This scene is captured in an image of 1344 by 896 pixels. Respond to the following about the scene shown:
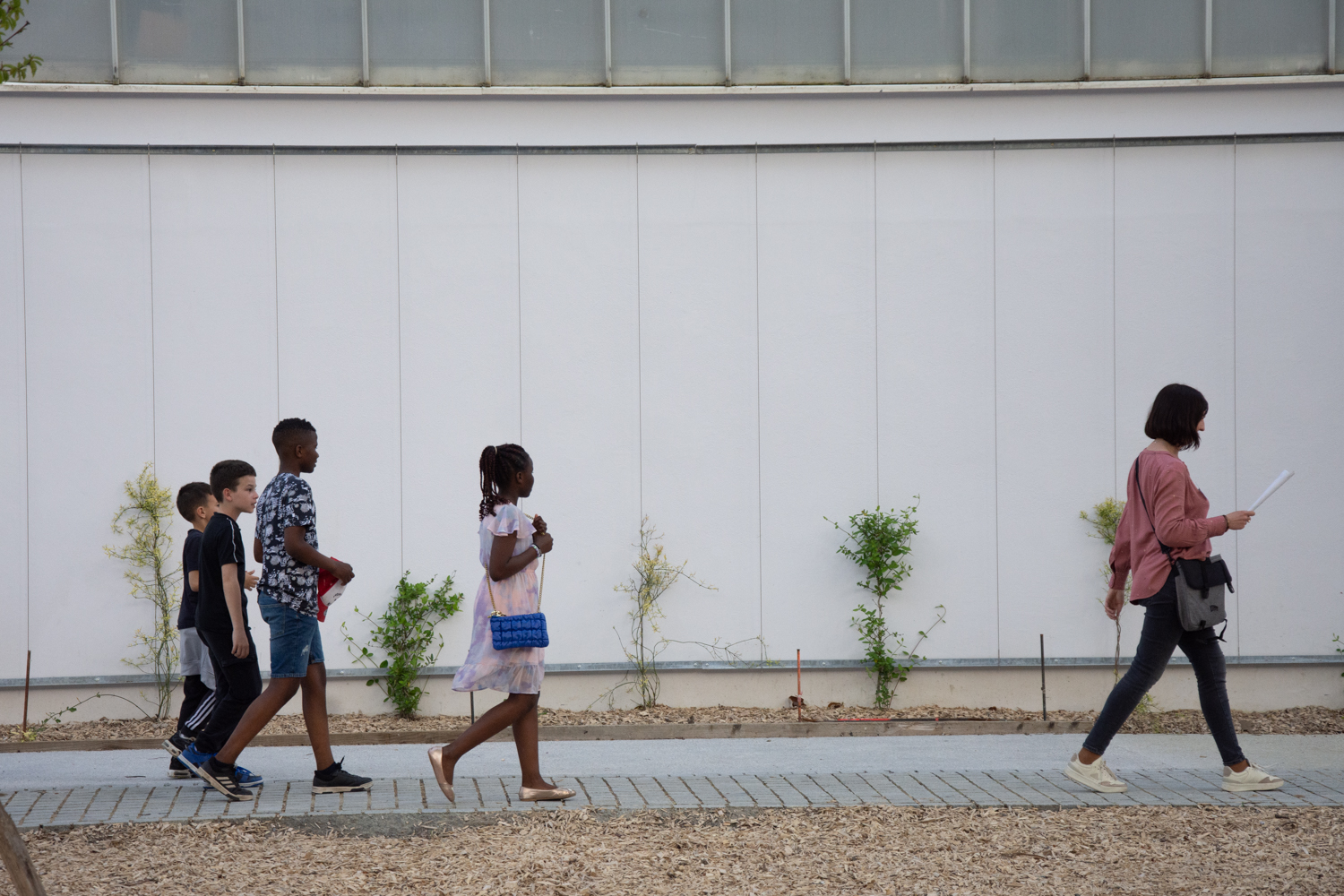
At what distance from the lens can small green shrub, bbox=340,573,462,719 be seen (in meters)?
8.33

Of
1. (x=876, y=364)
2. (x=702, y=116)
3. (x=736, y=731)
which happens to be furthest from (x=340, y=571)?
(x=702, y=116)

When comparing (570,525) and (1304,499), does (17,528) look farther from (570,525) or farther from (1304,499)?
(1304,499)

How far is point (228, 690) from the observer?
5504 mm

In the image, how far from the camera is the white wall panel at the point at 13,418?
26.9 ft

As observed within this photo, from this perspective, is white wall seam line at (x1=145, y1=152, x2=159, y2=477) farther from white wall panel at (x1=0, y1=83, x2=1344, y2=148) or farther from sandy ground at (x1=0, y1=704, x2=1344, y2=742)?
sandy ground at (x1=0, y1=704, x2=1344, y2=742)

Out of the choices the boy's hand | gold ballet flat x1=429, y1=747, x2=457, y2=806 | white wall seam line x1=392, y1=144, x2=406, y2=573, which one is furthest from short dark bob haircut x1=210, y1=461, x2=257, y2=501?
white wall seam line x1=392, y1=144, x2=406, y2=573

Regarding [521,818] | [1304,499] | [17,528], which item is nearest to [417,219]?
[17,528]

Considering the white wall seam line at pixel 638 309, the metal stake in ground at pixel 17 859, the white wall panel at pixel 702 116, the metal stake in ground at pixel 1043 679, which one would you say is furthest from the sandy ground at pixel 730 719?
the metal stake in ground at pixel 17 859

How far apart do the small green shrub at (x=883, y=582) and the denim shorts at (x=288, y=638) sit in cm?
445

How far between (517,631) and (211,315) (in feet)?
15.8

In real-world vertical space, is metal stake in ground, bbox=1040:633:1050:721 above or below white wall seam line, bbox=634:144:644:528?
below

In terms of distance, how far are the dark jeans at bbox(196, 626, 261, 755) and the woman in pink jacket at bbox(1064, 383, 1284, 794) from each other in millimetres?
3916

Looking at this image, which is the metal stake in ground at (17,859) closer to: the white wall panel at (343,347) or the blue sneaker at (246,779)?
the blue sneaker at (246,779)

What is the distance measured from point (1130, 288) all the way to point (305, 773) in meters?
6.65
